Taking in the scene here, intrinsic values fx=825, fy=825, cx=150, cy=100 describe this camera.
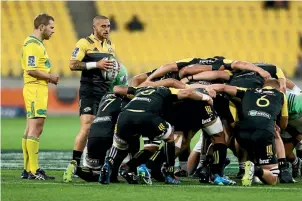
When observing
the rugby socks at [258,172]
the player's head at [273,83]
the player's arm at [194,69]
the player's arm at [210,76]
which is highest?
the player's arm at [194,69]

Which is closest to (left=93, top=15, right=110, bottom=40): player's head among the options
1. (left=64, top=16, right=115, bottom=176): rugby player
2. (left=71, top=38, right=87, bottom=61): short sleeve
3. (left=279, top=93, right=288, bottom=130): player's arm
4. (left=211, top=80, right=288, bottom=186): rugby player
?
(left=64, top=16, right=115, bottom=176): rugby player

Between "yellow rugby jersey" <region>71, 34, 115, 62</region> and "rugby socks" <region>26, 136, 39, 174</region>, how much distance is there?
1.40 metres

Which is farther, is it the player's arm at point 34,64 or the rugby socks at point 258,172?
the player's arm at point 34,64

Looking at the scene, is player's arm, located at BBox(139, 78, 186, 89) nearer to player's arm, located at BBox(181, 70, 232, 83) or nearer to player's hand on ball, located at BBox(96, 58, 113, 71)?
player's arm, located at BBox(181, 70, 232, 83)

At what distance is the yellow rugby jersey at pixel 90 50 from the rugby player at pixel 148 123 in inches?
62.0

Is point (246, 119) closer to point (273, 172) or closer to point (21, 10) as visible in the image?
point (273, 172)

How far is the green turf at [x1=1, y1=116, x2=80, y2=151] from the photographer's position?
15113mm

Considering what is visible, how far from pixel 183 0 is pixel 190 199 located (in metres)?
21.2

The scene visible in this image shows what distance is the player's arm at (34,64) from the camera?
9.66 metres

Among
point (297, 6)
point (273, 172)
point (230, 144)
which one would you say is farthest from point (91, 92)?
point (297, 6)

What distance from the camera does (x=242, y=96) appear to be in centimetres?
948

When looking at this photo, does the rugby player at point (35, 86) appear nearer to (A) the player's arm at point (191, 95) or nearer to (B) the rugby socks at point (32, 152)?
(B) the rugby socks at point (32, 152)

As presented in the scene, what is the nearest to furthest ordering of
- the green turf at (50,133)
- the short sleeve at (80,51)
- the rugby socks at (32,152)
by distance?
1. the rugby socks at (32,152)
2. the short sleeve at (80,51)
3. the green turf at (50,133)

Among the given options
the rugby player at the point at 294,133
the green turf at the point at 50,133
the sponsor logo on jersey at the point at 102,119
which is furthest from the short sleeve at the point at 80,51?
the green turf at the point at 50,133
